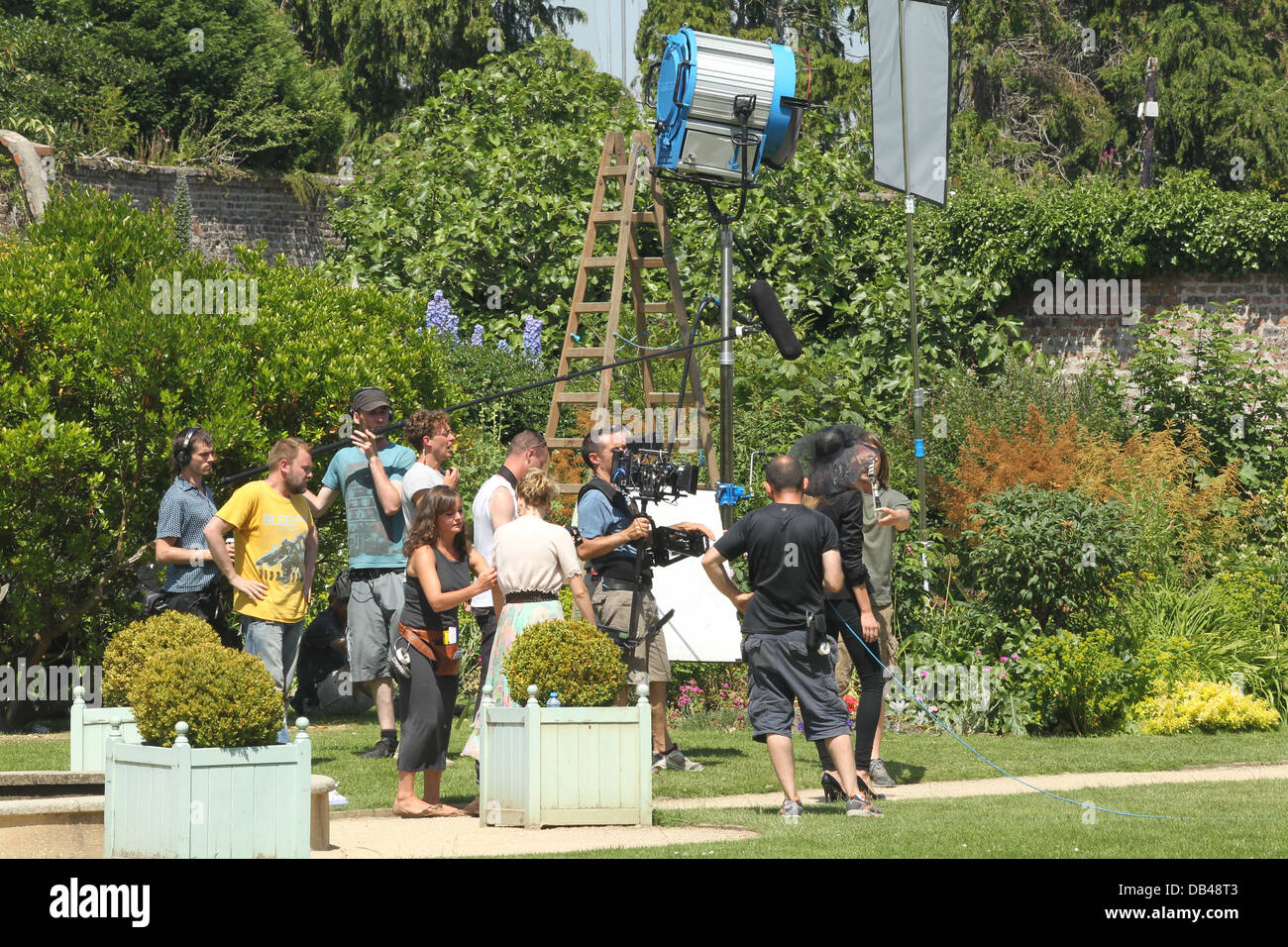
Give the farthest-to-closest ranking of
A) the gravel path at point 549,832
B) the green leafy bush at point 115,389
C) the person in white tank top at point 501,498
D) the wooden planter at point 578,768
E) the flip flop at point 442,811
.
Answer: the green leafy bush at point 115,389
the person in white tank top at point 501,498
the flip flop at point 442,811
the wooden planter at point 578,768
the gravel path at point 549,832

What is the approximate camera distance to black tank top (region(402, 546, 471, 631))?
283 inches

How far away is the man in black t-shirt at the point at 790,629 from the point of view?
23.5 ft

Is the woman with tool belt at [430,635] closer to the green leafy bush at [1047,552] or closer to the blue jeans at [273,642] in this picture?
the blue jeans at [273,642]

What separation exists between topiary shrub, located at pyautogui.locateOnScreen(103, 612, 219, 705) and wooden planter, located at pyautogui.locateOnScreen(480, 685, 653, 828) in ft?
4.85

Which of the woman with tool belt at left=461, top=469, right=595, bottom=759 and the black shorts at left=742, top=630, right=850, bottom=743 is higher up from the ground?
the woman with tool belt at left=461, top=469, right=595, bottom=759

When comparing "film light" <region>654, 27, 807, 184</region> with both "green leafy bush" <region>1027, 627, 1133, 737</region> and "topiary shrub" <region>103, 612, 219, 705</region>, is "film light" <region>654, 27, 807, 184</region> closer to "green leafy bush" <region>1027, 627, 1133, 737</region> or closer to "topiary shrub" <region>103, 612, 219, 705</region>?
"green leafy bush" <region>1027, 627, 1133, 737</region>

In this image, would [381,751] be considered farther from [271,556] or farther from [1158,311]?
[1158,311]

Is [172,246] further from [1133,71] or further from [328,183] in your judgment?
[1133,71]

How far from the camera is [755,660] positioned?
7207 mm

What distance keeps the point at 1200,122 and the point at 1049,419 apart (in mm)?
14236

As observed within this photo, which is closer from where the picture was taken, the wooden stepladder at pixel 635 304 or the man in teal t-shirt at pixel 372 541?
the man in teal t-shirt at pixel 372 541

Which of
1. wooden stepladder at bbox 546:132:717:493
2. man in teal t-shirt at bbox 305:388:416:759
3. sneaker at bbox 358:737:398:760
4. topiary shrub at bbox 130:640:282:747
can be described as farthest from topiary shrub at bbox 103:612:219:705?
wooden stepladder at bbox 546:132:717:493

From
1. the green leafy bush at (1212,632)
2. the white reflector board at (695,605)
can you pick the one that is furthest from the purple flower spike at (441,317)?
the green leafy bush at (1212,632)

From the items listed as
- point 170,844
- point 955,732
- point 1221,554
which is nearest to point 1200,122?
point 1221,554
